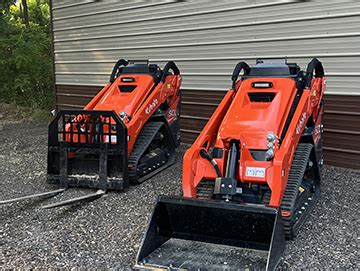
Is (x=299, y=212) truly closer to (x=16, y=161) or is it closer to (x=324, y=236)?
(x=324, y=236)

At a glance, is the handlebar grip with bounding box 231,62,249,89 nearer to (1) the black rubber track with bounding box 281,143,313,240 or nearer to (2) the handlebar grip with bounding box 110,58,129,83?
(1) the black rubber track with bounding box 281,143,313,240

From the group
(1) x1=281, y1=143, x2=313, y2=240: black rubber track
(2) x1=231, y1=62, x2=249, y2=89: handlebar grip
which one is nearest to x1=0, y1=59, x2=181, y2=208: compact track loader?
(2) x1=231, y1=62, x2=249, y2=89: handlebar grip

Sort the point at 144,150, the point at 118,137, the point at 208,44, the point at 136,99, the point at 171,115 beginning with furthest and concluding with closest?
the point at 208,44
the point at 171,115
the point at 136,99
the point at 144,150
the point at 118,137

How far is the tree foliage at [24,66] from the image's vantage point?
480 inches

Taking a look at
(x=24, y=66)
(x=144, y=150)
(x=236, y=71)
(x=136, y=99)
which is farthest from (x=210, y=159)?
(x=24, y=66)

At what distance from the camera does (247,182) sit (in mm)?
3846

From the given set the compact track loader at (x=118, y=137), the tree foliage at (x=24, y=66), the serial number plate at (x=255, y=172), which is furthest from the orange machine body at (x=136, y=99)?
the tree foliage at (x=24, y=66)

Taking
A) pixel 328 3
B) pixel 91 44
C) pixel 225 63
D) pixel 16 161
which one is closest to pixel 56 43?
pixel 91 44

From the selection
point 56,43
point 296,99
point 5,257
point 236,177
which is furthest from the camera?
point 56,43

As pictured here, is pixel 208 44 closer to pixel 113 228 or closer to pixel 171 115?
pixel 171 115

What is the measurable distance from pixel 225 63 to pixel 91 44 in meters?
3.79

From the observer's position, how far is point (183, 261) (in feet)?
10.8

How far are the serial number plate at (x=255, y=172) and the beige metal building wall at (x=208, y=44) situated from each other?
98.1 inches

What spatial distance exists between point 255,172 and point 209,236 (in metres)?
0.68
